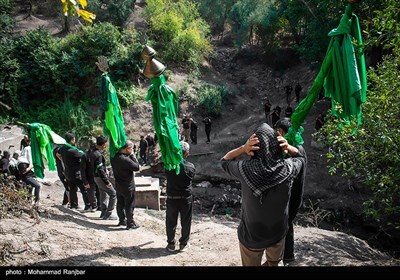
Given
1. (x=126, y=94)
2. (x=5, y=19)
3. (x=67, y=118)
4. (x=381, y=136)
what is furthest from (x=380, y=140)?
(x=5, y=19)

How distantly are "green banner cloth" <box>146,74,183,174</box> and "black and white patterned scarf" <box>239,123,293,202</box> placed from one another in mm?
2280

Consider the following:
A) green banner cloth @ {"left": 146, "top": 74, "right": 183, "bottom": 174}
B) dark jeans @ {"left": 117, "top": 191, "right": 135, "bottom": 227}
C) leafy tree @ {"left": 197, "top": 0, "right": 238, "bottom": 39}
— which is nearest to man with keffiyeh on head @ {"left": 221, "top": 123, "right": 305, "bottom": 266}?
green banner cloth @ {"left": 146, "top": 74, "right": 183, "bottom": 174}

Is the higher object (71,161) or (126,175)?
(71,161)

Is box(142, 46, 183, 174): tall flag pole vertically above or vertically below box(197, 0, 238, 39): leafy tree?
below

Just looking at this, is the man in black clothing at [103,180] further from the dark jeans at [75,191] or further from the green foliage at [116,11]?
the green foliage at [116,11]

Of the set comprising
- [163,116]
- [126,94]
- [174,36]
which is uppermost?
[174,36]

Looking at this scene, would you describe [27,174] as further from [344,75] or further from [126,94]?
[126,94]

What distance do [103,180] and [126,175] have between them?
103 cm

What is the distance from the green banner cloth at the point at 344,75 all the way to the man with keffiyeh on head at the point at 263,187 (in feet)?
3.60

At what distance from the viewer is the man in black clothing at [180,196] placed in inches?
239

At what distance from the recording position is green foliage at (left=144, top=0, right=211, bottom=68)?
23.8 metres

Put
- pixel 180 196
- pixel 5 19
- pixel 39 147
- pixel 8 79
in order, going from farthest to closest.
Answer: pixel 5 19, pixel 8 79, pixel 39 147, pixel 180 196

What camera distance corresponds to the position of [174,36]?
23.9m

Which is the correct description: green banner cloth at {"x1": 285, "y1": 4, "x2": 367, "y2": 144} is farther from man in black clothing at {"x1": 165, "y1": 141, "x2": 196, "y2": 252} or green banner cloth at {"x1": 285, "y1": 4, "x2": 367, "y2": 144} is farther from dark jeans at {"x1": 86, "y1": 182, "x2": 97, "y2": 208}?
dark jeans at {"x1": 86, "y1": 182, "x2": 97, "y2": 208}
